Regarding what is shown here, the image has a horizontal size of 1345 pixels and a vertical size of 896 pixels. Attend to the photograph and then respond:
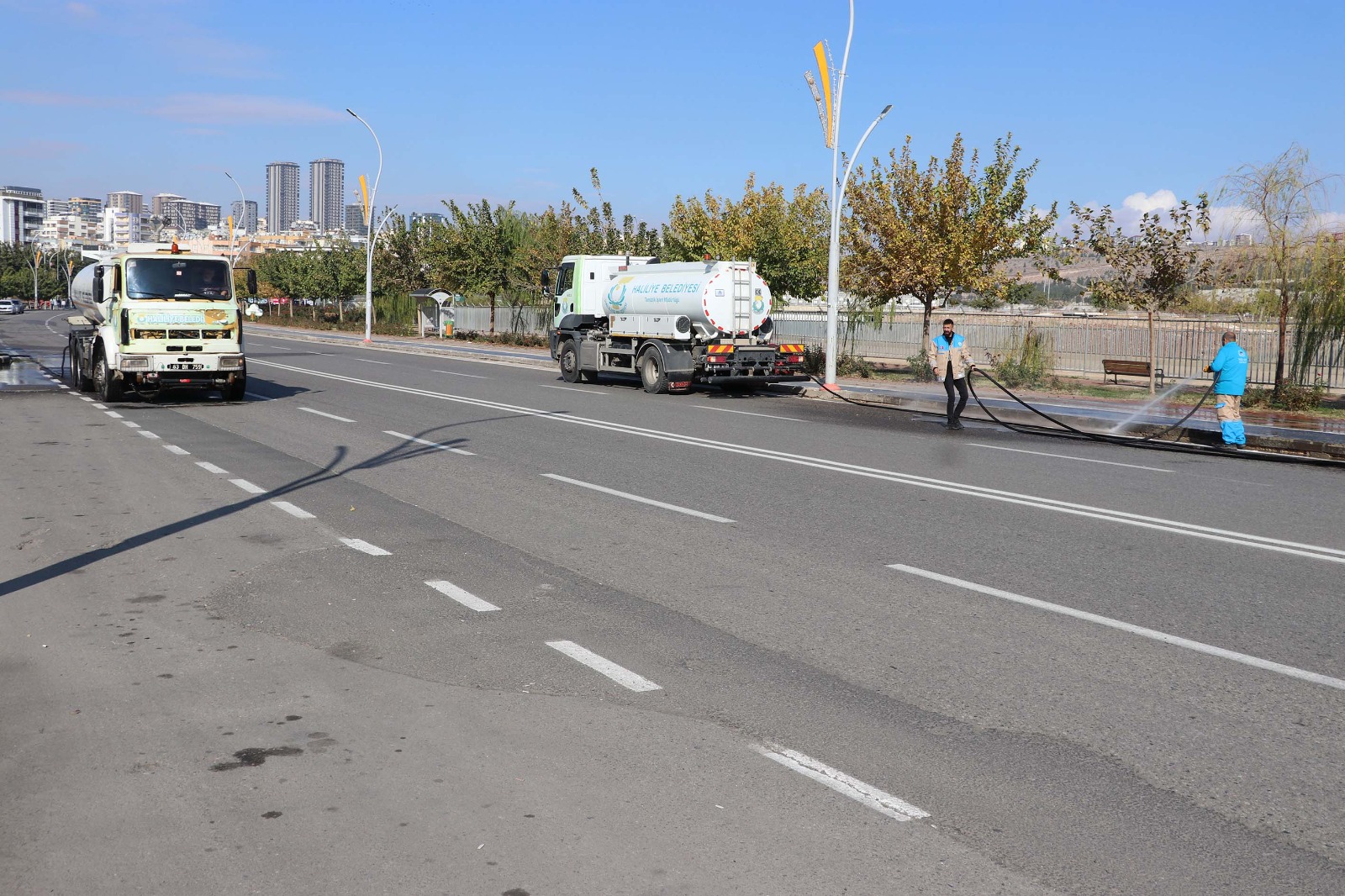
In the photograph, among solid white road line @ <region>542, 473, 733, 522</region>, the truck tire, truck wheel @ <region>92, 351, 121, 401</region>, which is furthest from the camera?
the truck tire

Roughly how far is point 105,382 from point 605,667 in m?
17.6

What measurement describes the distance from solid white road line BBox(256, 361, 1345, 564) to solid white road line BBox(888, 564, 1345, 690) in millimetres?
2823

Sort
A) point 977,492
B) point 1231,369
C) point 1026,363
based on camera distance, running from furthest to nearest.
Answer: point 1026,363
point 1231,369
point 977,492

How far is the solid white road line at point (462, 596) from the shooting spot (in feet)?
23.3

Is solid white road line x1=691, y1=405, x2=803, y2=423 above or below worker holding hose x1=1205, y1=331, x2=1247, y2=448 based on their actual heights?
below

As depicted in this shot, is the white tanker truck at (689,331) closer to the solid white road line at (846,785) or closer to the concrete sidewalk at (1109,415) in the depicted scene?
the concrete sidewalk at (1109,415)

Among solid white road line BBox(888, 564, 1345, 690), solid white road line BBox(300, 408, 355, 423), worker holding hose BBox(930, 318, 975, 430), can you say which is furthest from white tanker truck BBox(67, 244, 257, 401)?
solid white road line BBox(888, 564, 1345, 690)

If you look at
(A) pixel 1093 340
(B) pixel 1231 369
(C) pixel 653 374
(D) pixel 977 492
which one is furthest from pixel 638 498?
(A) pixel 1093 340

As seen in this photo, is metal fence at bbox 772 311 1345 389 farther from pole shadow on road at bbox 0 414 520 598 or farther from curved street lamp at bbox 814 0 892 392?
pole shadow on road at bbox 0 414 520 598

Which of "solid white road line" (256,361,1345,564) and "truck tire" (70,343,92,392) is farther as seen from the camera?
"truck tire" (70,343,92,392)

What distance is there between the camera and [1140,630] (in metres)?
6.62

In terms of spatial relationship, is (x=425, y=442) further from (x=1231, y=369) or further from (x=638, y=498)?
(x=1231, y=369)

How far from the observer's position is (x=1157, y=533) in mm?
9594

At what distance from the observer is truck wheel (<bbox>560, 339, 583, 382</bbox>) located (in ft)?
95.1
